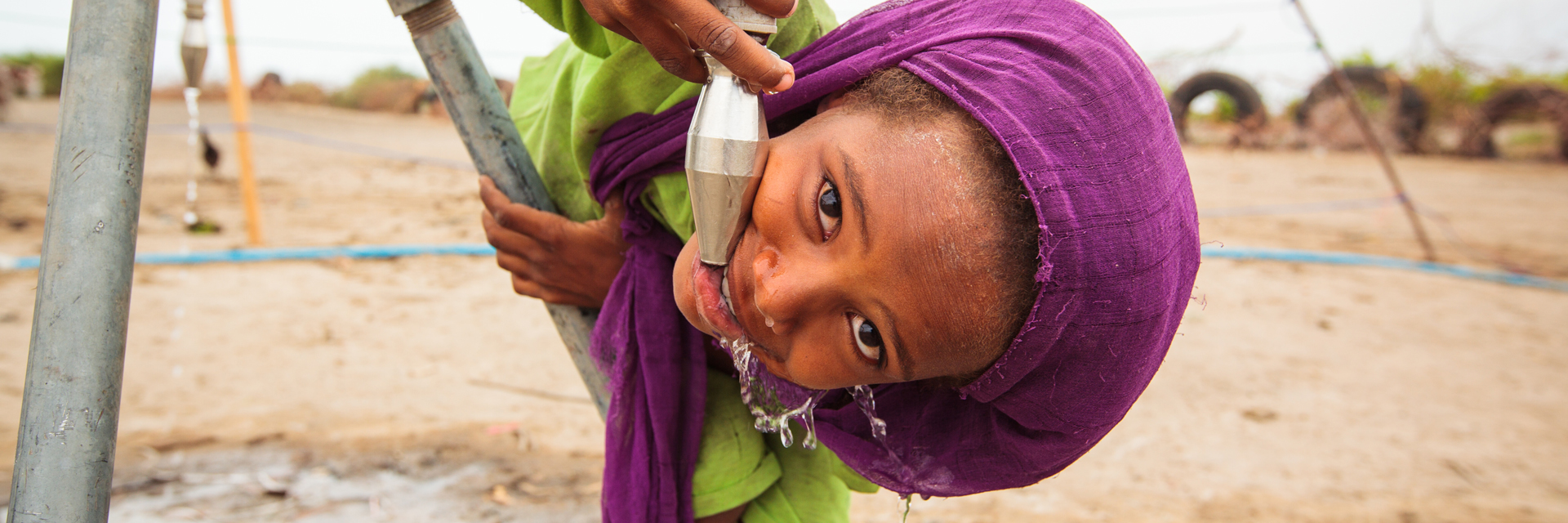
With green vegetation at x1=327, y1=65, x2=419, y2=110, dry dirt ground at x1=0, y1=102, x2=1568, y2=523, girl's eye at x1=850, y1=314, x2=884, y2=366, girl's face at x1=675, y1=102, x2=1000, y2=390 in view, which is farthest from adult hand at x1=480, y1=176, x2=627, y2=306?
A: green vegetation at x1=327, y1=65, x2=419, y2=110

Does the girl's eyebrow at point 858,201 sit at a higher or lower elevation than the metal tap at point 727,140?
lower

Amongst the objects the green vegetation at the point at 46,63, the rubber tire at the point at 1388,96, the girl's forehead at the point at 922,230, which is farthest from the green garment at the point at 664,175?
the green vegetation at the point at 46,63

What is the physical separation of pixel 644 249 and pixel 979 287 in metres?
0.54

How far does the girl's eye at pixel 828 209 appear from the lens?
86 centimetres

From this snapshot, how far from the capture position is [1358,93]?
13422 mm

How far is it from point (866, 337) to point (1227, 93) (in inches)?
589

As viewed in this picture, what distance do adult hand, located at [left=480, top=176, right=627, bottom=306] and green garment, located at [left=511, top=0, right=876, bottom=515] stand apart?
0.08m

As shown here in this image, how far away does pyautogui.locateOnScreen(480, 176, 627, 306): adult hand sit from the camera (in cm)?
124

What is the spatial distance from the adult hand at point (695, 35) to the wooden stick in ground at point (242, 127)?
4185mm

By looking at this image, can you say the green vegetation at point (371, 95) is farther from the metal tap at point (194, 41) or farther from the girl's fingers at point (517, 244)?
the girl's fingers at point (517, 244)

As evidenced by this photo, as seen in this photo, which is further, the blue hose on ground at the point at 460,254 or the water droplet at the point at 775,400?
the blue hose on ground at the point at 460,254

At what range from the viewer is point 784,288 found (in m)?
0.86

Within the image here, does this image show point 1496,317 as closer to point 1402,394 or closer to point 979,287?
point 1402,394

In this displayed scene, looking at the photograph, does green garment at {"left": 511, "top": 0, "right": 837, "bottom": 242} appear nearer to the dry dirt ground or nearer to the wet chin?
the wet chin
